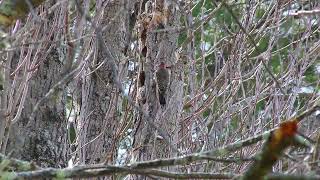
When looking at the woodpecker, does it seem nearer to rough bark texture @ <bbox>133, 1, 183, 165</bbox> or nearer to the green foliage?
rough bark texture @ <bbox>133, 1, 183, 165</bbox>

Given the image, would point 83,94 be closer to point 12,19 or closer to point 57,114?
point 57,114

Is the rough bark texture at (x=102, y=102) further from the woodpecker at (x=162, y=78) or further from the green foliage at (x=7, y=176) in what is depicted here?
the green foliage at (x=7, y=176)

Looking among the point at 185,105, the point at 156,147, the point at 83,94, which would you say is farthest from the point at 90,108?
the point at 156,147

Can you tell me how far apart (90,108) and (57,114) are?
1.47 meters

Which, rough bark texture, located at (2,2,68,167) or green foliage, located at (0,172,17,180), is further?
rough bark texture, located at (2,2,68,167)

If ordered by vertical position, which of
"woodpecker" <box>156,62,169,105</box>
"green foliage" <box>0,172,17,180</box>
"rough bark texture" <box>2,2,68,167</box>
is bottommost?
"green foliage" <box>0,172,17,180</box>

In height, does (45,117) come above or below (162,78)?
below

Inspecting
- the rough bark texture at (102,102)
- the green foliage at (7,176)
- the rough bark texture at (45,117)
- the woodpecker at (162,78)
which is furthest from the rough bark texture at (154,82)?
the green foliage at (7,176)

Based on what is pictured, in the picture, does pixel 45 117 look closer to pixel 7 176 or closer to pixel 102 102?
pixel 102 102

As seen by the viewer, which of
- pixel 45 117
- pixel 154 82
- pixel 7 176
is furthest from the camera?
pixel 154 82

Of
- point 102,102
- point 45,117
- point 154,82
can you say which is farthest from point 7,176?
point 102,102

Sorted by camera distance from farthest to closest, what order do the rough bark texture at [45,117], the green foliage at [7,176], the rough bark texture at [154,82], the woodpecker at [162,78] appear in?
the woodpecker at [162,78] → the rough bark texture at [154,82] → the rough bark texture at [45,117] → the green foliage at [7,176]

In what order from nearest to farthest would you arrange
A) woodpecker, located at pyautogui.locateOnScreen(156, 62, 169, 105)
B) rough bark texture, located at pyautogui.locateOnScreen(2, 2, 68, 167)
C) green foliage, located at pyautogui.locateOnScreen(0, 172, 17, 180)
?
green foliage, located at pyautogui.locateOnScreen(0, 172, 17, 180)
rough bark texture, located at pyautogui.locateOnScreen(2, 2, 68, 167)
woodpecker, located at pyautogui.locateOnScreen(156, 62, 169, 105)

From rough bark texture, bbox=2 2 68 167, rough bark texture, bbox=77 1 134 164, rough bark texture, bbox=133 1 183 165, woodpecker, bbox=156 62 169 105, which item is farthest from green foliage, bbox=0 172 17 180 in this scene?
woodpecker, bbox=156 62 169 105
